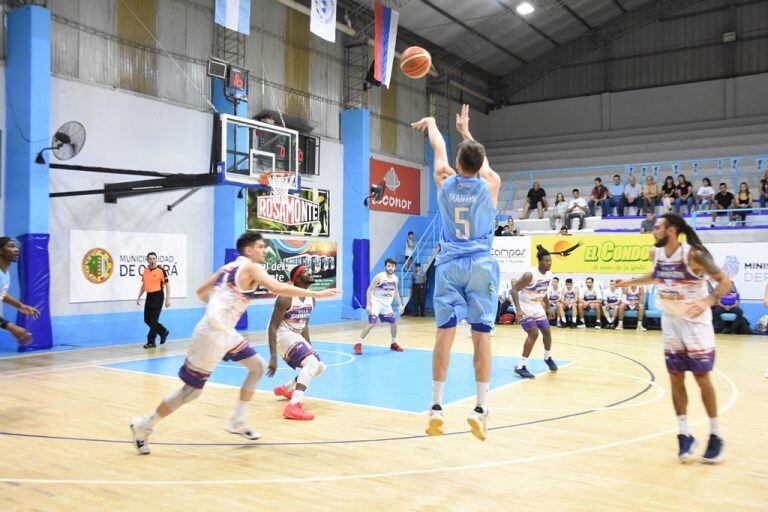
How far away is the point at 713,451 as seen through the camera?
5441mm

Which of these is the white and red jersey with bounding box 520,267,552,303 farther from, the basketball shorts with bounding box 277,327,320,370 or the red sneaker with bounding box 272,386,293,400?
the red sneaker with bounding box 272,386,293,400

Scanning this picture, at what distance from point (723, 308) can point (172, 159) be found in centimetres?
Result: 1407

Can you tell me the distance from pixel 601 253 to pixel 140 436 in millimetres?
15488

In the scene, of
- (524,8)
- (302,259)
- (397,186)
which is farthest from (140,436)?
(524,8)

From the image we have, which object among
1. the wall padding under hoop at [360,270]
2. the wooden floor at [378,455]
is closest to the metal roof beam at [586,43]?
the wall padding under hoop at [360,270]

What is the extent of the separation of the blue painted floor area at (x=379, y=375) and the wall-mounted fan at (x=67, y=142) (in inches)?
169

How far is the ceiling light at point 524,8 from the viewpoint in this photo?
914 inches

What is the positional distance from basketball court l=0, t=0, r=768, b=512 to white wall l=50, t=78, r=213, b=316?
2.2 inches

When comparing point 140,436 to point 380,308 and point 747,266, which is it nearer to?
point 380,308

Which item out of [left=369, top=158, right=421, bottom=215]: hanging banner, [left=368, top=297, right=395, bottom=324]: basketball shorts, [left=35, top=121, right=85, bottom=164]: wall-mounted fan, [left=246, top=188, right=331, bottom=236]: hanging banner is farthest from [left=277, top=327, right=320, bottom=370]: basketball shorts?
[left=369, top=158, right=421, bottom=215]: hanging banner

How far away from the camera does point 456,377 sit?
9.77 m

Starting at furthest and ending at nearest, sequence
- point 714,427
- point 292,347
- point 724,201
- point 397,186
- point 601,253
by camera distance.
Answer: point 397,186 < point 601,253 < point 724,201 < point 292,347 < point 714,427

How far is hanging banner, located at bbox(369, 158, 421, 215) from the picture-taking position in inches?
909

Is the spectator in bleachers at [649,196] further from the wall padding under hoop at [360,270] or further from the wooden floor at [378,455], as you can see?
the wooden floor at [378,455]
